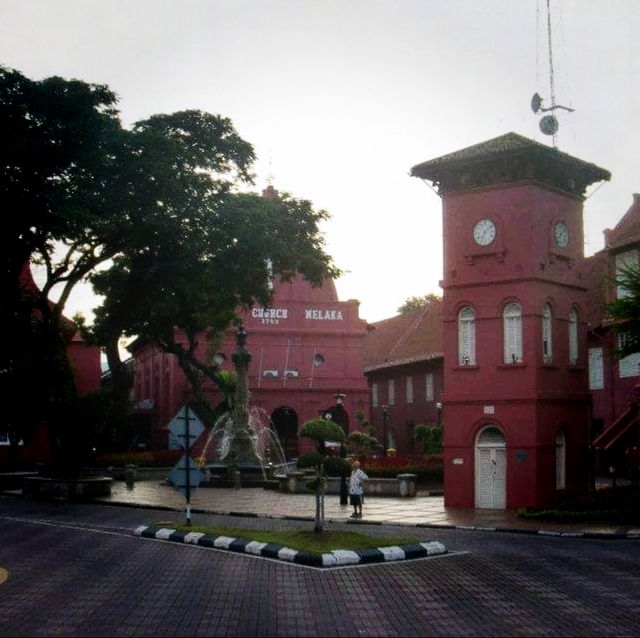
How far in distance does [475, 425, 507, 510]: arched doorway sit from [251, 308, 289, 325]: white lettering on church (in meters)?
30.2

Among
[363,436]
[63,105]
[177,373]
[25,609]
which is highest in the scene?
[63,105]

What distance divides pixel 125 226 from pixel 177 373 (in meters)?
27.1

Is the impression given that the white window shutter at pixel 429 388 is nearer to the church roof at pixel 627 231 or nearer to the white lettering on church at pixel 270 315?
the white lettering on church at pixel 270 315

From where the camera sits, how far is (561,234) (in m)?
31.0

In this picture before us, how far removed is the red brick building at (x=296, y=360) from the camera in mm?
58531

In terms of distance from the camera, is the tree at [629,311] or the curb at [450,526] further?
the tree at [629,311]

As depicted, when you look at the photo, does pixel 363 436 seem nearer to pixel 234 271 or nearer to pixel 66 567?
pixel 234 271

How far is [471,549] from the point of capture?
1928 cm

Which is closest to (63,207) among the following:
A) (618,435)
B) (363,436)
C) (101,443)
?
(363,436)

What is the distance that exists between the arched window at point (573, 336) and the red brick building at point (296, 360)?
1083 inches

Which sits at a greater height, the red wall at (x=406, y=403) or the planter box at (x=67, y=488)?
the red wall at (x=406, y=403)

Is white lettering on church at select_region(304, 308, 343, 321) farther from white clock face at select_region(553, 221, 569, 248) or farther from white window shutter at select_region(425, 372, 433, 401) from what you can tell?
white clock face at select_region(553, 221, 569, 248)

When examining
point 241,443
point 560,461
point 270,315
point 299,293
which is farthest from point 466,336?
point 299,293

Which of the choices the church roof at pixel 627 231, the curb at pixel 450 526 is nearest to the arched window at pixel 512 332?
the curb at pixel 450 526
